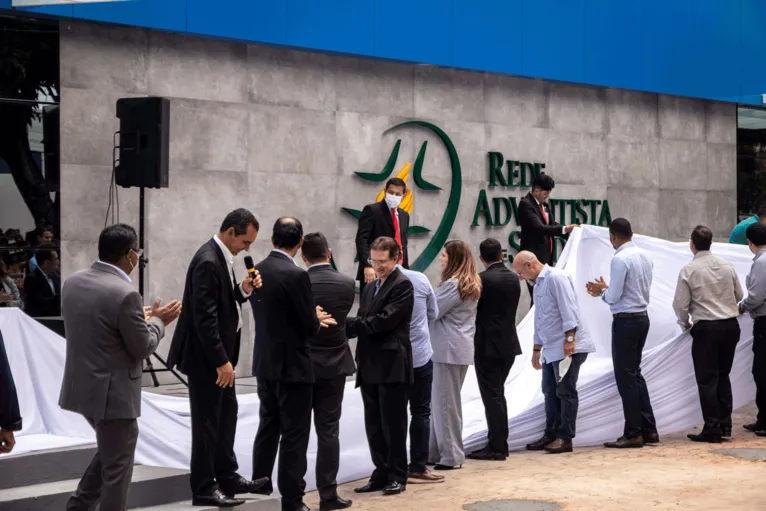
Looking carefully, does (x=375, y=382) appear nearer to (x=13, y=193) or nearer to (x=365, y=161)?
(x=13, y=193)

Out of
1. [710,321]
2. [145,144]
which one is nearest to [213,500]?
[145,144]

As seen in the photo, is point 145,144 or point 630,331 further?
point 145,144

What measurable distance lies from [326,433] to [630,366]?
3.77m

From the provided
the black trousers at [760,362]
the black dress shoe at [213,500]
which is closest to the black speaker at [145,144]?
the black dress shoe at [213,500]

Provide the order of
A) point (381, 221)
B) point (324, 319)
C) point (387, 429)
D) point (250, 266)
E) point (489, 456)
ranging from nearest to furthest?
point (250, 266) → point (324, 319) → point (387, 429) → point (489, 456) → point (381, 221)

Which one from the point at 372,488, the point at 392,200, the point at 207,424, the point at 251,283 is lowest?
the point at 372,488

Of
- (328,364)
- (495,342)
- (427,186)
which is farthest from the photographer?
(427,186)

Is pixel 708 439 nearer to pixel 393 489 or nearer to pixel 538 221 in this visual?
pixel 538 221

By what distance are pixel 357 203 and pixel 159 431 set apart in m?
7.66

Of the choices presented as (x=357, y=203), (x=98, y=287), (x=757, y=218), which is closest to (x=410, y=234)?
(x=357, y=203)

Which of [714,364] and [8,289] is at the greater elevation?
[8,289]

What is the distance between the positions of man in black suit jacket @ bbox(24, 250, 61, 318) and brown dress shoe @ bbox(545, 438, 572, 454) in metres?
5.59

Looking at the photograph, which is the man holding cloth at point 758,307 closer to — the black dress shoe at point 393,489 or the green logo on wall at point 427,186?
the black dress shoe at point 393,489

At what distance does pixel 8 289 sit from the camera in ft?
42.3
